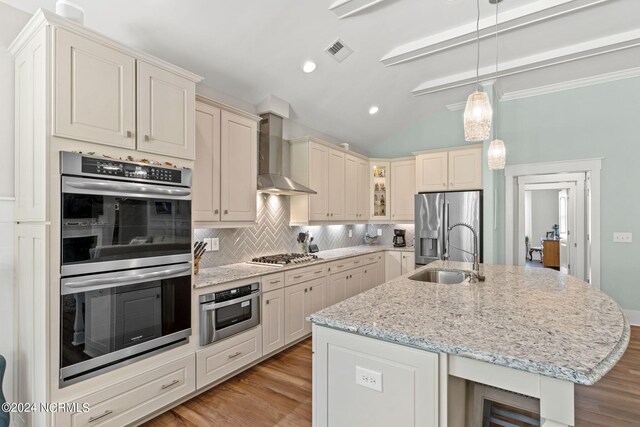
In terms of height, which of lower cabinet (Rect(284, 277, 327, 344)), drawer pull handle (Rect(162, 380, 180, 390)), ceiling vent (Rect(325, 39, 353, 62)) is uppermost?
ceiling vent (Rect(325, 39, 353, 62))

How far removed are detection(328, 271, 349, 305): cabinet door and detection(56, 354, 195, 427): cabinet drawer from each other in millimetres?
1986

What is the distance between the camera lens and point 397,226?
593 centimetres

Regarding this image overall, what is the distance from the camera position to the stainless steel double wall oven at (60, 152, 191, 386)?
1810 mm

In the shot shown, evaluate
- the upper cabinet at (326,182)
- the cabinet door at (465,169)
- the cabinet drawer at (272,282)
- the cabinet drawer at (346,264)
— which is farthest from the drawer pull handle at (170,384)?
the cabinet door at (465,169)

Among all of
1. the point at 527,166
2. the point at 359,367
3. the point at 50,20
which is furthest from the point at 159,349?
the point at 527,166

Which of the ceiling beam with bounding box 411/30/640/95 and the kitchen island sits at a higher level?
the ceiling beam with bounding box 411/30/640/95

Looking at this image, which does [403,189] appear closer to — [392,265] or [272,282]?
[392,265]

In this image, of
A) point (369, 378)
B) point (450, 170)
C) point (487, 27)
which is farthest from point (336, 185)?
point (369, 378)

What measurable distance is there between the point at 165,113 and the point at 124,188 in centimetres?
64

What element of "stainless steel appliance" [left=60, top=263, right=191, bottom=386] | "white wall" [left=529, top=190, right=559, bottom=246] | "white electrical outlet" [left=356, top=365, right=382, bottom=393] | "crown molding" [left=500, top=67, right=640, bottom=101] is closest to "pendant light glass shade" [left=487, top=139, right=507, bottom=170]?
"crown molding" [left=500, top=67, right=640, bottom=101]

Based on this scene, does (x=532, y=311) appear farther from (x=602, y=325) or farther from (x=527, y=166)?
(x=527, y=166)

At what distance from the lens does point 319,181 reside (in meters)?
4.37

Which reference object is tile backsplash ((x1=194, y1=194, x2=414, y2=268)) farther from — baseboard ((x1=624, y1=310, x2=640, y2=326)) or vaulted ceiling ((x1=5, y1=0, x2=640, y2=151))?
baseboard ((x1=624, y1=310, x2=640, y2=326))

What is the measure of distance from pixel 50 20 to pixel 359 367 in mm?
2413
